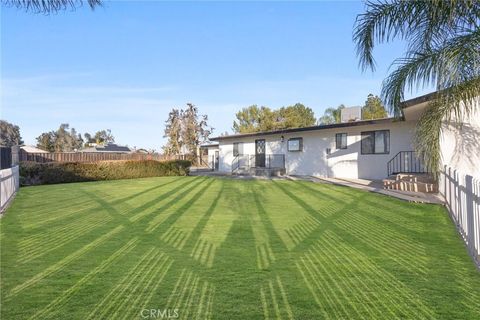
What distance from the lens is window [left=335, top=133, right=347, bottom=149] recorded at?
59.2 feet

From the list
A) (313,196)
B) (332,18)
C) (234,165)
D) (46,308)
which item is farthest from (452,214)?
(234,165)

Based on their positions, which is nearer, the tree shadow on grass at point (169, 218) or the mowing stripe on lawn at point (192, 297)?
the mowing stripe on lawn at point (192, 297)

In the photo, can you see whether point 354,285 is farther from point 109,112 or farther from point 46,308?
point 109,112

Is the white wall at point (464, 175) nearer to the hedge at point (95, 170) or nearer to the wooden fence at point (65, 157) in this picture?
the hedge at point (95, 170)

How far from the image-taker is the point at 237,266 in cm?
403

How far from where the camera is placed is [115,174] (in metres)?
19.7

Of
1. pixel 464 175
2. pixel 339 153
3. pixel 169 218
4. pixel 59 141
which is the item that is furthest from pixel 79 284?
pixel 59 141

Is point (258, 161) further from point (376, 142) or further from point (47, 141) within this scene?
point (47, 141)

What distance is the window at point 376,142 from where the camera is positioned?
16.0 m

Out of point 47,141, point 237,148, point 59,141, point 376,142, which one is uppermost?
point 59,141

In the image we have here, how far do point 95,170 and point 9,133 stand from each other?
6300 centimetres

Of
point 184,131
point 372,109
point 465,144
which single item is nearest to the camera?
point 465,144

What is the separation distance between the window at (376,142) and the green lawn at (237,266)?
8.81 metres

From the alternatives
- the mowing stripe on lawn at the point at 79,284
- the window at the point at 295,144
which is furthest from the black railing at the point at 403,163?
the mowing stripe on lawn at the point at 79,284
